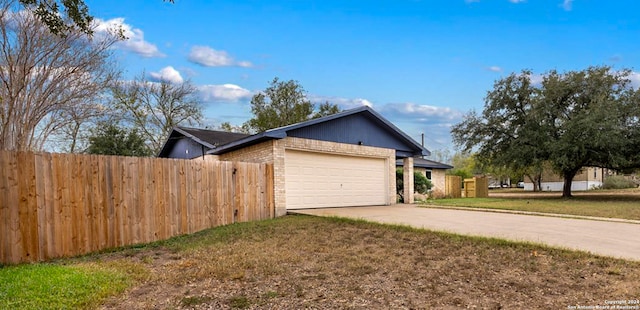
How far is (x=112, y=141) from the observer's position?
21891 millimetres

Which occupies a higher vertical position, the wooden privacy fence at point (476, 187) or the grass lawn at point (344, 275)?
the grass lawn at point (344, 275)

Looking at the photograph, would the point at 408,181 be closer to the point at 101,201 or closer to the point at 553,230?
the point at 553,230

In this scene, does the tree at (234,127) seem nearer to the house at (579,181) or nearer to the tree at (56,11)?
the tree at (56,11)

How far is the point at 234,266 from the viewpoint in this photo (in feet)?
17.5

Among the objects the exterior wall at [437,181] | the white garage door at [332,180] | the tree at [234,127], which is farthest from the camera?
the tree at [234,127]

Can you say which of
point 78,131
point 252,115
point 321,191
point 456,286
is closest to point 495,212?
point 321,191

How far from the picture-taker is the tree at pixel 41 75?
541 inches

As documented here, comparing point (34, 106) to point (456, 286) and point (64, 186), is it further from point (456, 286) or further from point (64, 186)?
point (456, 286)

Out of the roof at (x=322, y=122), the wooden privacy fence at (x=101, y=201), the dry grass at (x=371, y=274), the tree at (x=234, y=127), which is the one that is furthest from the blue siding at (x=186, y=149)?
the tree at (x=234, y=127)

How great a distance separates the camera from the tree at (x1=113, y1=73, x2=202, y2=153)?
88.9 ft

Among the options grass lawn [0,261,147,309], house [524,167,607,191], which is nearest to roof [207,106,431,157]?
grass lawn [0,261,147,309]

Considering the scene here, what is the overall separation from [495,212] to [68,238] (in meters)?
11.2

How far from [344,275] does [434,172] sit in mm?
21288

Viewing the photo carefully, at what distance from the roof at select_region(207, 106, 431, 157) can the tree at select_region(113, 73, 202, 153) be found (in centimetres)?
1549
